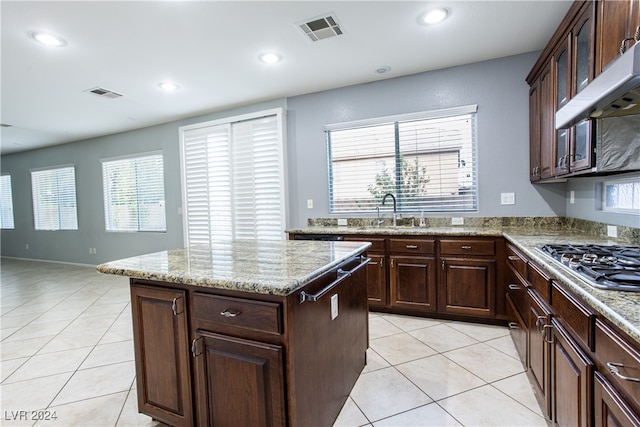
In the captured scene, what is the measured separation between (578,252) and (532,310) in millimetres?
413

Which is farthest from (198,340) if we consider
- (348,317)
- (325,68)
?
(325,68)

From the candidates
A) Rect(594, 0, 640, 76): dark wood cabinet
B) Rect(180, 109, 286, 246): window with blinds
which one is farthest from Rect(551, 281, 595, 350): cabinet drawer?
Rect(180, 109, 286, 246): window with blinds

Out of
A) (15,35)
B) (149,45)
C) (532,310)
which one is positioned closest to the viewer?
(532,310)

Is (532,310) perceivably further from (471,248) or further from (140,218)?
(140,218)

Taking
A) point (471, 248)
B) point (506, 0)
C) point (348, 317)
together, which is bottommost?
point (348, 317)

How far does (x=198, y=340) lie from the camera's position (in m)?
1.40

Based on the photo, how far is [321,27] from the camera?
2.55 metres

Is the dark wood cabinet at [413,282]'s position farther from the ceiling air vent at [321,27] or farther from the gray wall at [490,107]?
the ceiling air vent at [321,27]

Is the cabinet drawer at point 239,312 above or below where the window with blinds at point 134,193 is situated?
below

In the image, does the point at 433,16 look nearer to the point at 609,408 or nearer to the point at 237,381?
the point at 609,408

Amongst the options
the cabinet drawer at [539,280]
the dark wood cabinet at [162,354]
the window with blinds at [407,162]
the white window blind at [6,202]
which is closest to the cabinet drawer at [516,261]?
the cabinet drawer at [539,280]

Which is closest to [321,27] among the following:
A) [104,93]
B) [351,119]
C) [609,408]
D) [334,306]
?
[351,119]

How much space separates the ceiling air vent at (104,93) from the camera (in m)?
3.69

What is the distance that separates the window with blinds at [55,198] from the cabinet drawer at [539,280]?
7.83m
